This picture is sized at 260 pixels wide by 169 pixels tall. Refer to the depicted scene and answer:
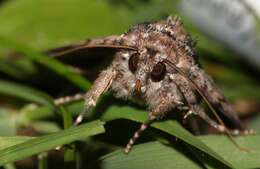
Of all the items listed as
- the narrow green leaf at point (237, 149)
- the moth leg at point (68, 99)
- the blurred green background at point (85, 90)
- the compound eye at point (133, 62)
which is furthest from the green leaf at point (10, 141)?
the narrow green leaf at point (237, 149)

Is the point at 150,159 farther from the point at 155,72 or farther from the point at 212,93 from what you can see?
the point at 212,93

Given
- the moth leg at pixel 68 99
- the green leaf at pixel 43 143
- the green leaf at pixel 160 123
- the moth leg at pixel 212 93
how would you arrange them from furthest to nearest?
the moth leg at pixel 68 99
the moth leg at pixel 212 93
the green leaf at pixel 160 123
the green leaf at pixel 43 143

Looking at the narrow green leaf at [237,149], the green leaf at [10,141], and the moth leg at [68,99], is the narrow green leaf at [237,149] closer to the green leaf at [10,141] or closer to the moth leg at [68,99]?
the moth leg at [68,99]

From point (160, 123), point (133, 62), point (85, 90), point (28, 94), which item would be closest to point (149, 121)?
point (160, 123)

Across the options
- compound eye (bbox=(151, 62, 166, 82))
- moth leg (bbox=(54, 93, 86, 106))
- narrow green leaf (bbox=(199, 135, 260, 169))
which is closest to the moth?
compound eye (bbox=(151, 62, 166, 82))

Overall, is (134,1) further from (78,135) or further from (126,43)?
(78,135)

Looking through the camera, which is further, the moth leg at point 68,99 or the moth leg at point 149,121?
the moth leg at point 68,99
